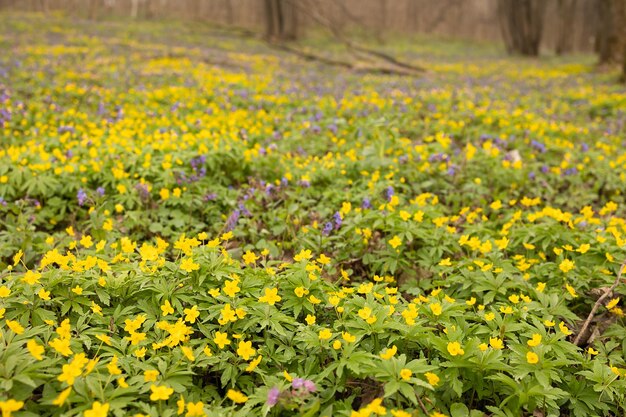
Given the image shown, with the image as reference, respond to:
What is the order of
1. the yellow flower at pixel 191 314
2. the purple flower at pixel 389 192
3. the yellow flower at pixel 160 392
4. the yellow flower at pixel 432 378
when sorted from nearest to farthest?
the yellow flower at pixel 160 392 → the yellow flower at pixel 432 378 → the yellow flower at pixel 191 314 → the purple flower at pixel 389 192

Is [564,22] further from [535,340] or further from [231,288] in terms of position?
[231,288]

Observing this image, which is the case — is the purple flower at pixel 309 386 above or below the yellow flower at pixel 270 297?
below

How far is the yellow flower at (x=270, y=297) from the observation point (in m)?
2.64

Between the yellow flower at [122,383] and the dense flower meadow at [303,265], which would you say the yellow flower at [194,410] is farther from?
the yellow flower at [122,383]

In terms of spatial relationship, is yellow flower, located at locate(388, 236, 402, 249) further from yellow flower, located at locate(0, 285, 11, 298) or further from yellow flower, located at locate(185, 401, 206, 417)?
yellow flower, located at locate(0, 285, 11, 298)

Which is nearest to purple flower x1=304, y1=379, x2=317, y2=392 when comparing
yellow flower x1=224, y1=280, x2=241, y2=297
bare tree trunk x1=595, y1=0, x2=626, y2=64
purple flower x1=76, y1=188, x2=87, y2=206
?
yellow flower x1=224, y1=280, x2=241, y2=297

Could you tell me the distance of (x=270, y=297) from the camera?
2.65 m

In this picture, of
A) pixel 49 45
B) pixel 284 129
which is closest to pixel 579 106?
pixel 284 129

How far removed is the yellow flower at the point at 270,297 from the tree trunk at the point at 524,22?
27.1 m

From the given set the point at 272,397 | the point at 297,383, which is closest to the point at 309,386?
the point at 297,383

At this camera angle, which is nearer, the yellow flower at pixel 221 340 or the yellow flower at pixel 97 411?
the yellow flower at pixel 97 411

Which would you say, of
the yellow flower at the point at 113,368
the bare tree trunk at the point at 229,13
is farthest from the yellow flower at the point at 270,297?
the bare tree trunk at the point at 229,13

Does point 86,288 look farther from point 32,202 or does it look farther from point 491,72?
point 491,72

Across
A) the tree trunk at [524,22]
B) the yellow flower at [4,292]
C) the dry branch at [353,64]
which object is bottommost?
the yellow flower at [4,292]
